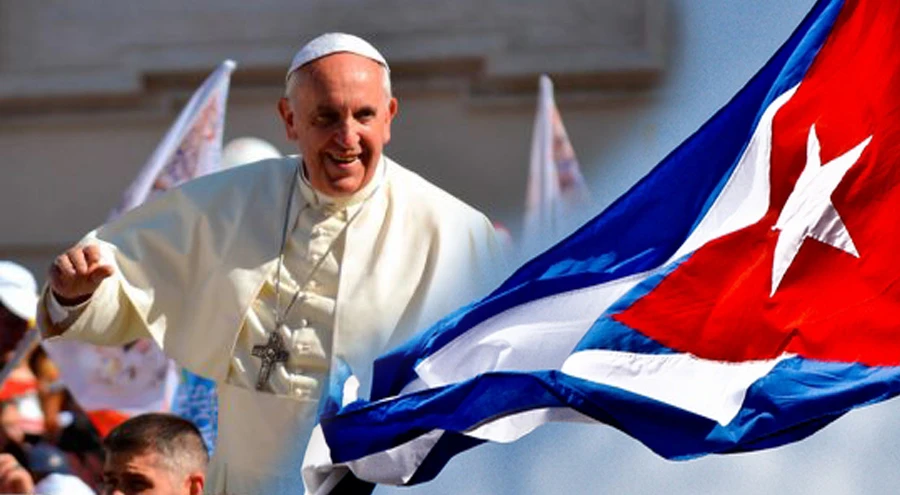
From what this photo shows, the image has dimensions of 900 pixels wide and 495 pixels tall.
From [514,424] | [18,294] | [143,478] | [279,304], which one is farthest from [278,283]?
[18,294]

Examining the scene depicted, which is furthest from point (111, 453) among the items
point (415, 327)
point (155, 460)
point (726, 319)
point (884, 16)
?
→ point (884, 16)

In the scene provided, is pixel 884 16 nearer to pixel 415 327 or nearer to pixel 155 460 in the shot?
pixel 415 327

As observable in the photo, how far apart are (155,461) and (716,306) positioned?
119 centimetres

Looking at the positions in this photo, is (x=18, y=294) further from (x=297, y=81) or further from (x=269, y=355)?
(x=297, y=81)

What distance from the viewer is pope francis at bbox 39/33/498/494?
20.6 feet

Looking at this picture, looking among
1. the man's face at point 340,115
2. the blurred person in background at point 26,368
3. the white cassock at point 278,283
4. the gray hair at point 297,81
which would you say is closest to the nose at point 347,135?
the man's face at point 340,115

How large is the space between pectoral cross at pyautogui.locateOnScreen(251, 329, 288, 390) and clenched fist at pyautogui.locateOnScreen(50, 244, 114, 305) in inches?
14.9

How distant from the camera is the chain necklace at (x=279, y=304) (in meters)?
6.39

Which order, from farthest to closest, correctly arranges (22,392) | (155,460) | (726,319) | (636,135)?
(636,135), (22,392), (155,460), (726,319)

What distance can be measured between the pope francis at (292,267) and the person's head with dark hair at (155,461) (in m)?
0.08

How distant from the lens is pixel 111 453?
21.6 feet

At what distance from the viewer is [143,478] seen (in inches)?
256

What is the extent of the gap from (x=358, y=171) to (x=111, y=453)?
79 cm

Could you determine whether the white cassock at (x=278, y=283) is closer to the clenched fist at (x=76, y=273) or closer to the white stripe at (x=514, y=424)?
the clenched fist at (x=76, y=273)
